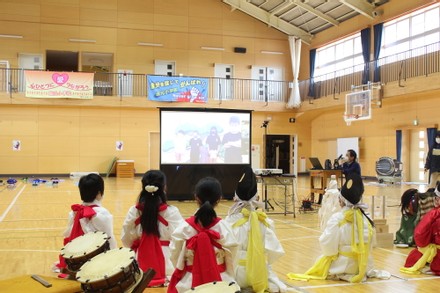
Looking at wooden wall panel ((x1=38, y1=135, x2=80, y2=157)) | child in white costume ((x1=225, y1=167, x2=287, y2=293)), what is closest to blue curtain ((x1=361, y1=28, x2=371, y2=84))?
wooden wall panel ((x1=38, y1=135, x2=80, y2=157))

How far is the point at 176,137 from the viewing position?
37.3ft

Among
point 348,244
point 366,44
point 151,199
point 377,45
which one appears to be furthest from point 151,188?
point 366,44

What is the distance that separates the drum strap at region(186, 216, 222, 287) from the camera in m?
3.25

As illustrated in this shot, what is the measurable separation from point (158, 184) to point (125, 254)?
143cm

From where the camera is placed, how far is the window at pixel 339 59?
65.3ft

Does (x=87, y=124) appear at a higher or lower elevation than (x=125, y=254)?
higher

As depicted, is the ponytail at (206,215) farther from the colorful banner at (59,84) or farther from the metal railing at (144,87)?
the metal railing at (144,87)

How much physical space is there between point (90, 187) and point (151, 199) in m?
0.64

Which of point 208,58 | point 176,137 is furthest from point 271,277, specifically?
point 208,58

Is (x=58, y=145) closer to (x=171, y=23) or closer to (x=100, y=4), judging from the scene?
(x=100, y=4)

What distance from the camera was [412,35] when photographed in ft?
55.6

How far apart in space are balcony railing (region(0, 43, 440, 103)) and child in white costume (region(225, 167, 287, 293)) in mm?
13656

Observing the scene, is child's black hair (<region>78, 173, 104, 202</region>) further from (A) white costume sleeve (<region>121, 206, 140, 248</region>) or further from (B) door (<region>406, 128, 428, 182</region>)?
(B) door (<region>406, 128, 428, 182</region>)

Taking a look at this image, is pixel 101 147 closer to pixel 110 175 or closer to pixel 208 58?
pixel 110 175
